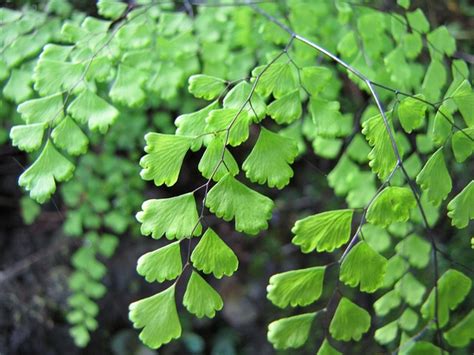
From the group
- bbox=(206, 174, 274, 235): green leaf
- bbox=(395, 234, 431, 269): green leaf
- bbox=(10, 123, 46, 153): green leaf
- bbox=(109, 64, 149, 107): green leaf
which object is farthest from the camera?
bbox=(395, 234, 431, 269): green leaf

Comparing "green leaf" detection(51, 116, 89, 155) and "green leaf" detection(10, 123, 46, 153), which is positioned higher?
"green leaf" detection(10, 123, 46, 153)

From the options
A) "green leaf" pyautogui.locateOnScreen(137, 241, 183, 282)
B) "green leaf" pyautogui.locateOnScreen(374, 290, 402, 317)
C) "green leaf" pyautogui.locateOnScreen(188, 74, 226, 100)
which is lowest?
"green leaf" pyautogui.locateOnScreen(374, 290, 402, 317)

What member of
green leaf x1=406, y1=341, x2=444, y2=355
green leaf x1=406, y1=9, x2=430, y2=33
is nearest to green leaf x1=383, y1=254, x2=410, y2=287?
green leaf x1=406, y1=341, x2=444, y2=355

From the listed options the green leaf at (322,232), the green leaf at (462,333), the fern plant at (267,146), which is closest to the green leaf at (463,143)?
the fern plant at (267,146)

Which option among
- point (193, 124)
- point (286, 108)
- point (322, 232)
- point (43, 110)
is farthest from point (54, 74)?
point (322, 232)

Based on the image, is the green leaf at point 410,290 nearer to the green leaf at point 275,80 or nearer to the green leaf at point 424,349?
the green leaf at point 424,349

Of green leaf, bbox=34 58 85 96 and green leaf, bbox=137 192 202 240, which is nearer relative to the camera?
green leaf, bbox=137 192 202 240

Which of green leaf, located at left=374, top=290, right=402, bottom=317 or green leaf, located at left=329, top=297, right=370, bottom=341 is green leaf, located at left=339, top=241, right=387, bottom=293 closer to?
green leaf, located at left=329, top=297, right=370, bottom=341

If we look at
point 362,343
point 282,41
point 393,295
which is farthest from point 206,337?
point 282,41
